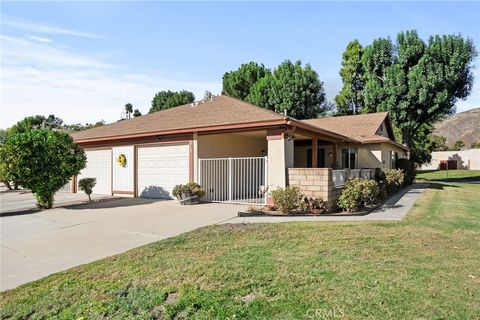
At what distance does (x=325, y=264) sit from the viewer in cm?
523

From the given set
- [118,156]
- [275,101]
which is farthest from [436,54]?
[118,156]

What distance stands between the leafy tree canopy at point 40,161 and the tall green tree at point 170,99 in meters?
31.2

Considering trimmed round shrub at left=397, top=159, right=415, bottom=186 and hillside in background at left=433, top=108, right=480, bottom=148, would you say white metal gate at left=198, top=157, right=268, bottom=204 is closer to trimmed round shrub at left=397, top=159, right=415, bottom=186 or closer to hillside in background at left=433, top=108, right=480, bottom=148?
trimmed round shrub at left=397, top=159, right=415, bottom=186

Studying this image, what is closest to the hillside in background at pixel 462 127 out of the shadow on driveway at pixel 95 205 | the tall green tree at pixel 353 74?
the tall green tree at pixel 353 74

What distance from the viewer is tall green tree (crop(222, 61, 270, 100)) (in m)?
37.0

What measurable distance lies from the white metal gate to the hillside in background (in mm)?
113946

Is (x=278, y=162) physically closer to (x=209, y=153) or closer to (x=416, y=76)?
(x=209, y=153)

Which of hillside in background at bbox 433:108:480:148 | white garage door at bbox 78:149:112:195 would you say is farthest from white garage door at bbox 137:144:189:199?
hillside in background at bbox 433:108:480:148

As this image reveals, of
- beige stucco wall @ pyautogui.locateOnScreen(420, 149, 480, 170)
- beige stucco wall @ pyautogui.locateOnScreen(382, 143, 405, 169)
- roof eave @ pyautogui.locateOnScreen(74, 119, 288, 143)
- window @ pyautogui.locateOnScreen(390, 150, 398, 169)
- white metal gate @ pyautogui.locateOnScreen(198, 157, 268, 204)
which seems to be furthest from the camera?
beige stucco wall @ pyautogui.locateOnScreen(420, 149, 480, 170)

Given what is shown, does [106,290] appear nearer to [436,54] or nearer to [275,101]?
[436,54]

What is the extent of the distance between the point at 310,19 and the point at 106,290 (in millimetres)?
10366

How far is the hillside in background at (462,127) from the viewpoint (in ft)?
363

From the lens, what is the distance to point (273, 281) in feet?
15.2

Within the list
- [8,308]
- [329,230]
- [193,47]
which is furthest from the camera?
[193,47]
